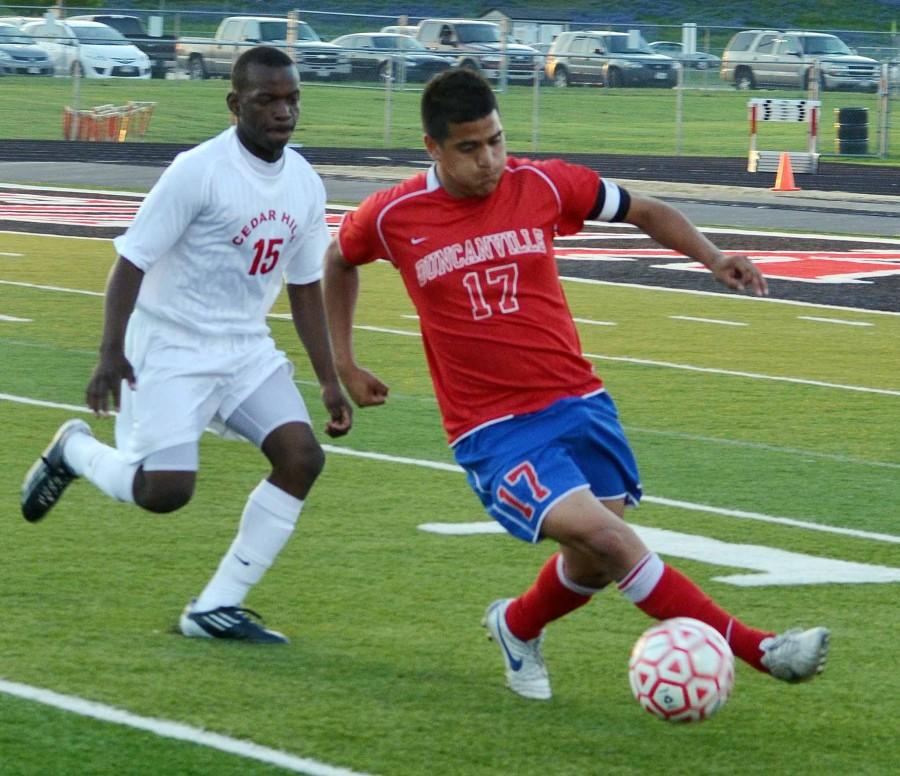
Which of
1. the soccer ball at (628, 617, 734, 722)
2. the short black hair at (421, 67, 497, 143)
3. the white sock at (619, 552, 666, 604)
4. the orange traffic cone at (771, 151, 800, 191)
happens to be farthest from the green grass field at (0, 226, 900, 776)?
the orange traffic cone at (771, 151, 800, 191)

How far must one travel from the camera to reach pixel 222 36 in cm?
5234

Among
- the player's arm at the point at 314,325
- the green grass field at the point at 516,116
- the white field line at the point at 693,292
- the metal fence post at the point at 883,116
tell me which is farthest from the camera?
the green grass field at the point at 516,116

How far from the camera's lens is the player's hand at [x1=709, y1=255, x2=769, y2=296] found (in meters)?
5.85

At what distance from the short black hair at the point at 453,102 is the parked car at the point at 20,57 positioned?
4204cm

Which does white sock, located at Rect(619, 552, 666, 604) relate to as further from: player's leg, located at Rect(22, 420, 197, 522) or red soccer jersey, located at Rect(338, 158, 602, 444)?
player's leg, located at Rect(22, 420, 197, 522)

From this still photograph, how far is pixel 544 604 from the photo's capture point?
602 cm

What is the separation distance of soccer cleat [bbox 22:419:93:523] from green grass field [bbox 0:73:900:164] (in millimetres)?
30164

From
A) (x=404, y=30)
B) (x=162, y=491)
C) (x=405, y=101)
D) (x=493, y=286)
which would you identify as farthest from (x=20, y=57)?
(x=493, y=286)

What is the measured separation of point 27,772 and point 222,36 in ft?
159

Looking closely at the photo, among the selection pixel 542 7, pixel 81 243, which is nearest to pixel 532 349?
pixel 81 243

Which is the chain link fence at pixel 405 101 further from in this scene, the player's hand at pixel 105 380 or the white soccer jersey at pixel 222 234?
the player's hand at pixel 105 380

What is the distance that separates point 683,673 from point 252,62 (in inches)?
96.0

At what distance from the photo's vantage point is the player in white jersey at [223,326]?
642 centimetres

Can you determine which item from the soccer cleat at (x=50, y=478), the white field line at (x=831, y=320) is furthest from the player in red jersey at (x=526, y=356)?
the white field line at (x=831, y=320)
